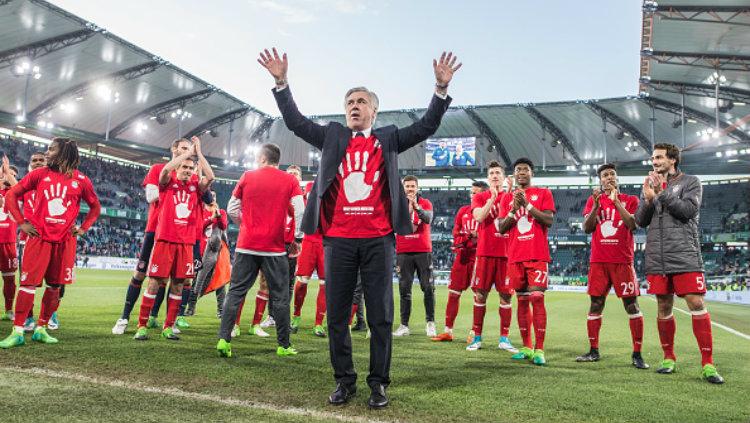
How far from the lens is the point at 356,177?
12.7 ft

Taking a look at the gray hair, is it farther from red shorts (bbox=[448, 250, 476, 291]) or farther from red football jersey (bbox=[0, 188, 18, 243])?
red football jersey (bbox=[0, 188, 18, 243])

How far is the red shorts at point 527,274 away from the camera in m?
5.71

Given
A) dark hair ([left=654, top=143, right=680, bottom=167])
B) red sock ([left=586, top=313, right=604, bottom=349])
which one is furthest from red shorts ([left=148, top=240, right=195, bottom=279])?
dark hair ([left=654, top=143, right=680, bottom=167])

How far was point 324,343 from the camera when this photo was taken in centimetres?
638

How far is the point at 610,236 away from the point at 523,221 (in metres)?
1.11

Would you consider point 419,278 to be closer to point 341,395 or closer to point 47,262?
point 341,395

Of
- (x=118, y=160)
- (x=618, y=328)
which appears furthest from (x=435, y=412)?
(x=118, y=160)

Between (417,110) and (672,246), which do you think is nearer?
(672,246)

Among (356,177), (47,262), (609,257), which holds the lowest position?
(47,262)

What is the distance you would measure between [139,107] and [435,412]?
39981mm

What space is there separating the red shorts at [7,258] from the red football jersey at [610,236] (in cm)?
761

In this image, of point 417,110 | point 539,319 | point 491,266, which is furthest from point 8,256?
point 417,110

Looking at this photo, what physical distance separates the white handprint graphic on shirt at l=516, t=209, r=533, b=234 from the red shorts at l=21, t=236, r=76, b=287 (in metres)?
4.94

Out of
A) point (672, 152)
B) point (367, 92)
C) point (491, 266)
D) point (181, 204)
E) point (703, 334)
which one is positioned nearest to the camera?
point (367, 92)
